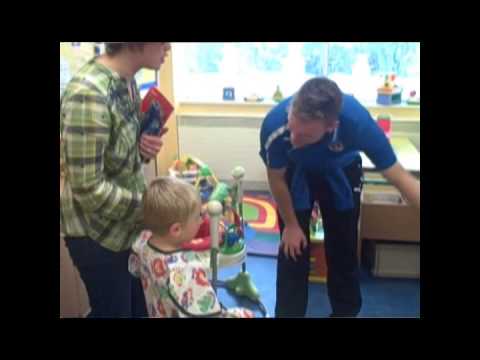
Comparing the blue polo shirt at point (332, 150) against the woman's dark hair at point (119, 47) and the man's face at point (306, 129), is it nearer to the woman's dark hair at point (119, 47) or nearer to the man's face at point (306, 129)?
the man's face at point (306, 129)

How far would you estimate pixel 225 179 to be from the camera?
105cm

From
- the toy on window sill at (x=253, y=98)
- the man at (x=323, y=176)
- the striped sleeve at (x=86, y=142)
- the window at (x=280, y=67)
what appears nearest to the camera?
the striped sleeve at (x=86, y=142)

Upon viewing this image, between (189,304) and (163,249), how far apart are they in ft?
0.31

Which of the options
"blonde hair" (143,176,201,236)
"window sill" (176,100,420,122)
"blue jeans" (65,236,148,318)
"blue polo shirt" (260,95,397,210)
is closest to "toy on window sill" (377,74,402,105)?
"window sill" (176,100,420,122)

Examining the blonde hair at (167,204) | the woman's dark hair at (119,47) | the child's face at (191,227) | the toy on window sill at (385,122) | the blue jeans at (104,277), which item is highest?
the woman's dark hair at (119,47)

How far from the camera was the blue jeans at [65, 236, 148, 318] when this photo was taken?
2.35 ft

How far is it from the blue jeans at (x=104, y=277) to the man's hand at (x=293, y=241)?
288 mm

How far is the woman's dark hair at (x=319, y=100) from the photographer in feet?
2.27

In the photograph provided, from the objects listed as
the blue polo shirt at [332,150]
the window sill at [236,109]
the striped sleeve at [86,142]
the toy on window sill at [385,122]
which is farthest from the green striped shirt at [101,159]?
the toy on window sill at [385,122]

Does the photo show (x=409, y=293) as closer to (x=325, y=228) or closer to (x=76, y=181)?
(x=325, y=228)
